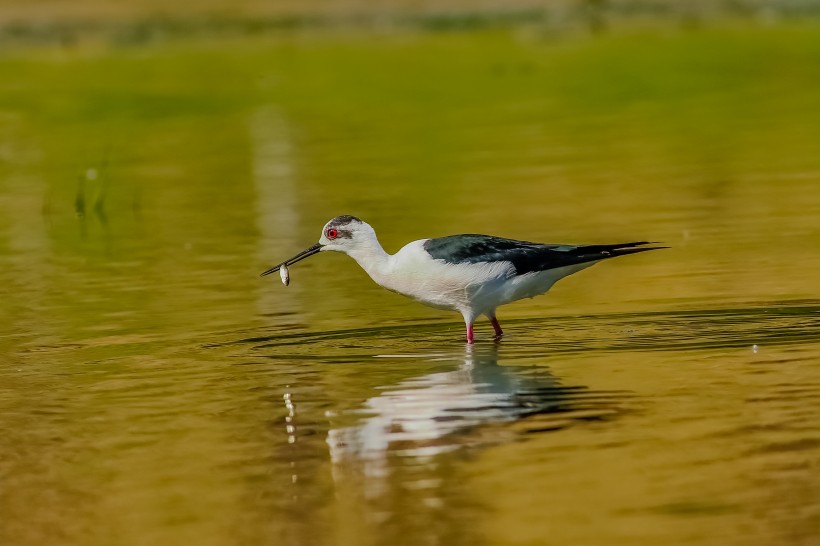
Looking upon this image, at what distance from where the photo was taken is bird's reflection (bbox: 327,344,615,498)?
878 centimetres

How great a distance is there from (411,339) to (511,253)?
83 centimetres

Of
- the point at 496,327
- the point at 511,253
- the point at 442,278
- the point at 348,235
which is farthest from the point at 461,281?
the point at 348,235

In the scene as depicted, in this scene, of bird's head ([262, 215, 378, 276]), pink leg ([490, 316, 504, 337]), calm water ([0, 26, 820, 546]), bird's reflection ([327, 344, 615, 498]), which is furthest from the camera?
bird's head ([262, 215, 378, 276])

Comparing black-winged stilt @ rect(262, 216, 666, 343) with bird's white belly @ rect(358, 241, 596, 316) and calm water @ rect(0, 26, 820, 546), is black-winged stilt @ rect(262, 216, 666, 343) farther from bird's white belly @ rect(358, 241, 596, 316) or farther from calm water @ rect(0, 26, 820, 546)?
calm water @ rect(0, 26, 820, 546)

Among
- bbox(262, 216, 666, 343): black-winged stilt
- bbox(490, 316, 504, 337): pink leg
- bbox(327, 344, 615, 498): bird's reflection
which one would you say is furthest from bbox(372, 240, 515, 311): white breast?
bbox(327, 344, 615, 498): bird's reflection

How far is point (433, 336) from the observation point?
12172 millimetres

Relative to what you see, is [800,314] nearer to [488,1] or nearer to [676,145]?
[676,145]

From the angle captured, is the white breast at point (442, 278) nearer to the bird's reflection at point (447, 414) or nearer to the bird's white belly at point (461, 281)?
the bird's white belly at point (461, 281)

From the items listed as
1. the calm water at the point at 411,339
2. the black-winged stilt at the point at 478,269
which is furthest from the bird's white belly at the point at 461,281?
the calm water at the point at 411,339

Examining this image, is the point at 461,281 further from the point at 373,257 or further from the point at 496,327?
the point at 373,257

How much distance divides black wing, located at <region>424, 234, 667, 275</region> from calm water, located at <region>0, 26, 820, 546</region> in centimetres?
45

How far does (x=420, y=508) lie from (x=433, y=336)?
4.33 meters

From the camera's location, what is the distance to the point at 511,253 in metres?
11.8

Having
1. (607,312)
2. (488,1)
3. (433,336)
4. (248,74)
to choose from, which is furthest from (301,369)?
(488,1)
